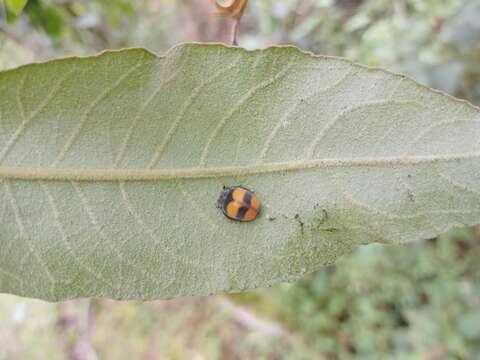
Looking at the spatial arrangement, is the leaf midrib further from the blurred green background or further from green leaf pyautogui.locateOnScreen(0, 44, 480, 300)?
the blurred green background

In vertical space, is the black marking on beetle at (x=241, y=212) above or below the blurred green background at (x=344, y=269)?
below

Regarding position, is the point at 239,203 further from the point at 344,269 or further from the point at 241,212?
the point at 344,269

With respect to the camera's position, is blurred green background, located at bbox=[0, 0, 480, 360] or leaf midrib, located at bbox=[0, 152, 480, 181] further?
blurred green background, located at bbox=[0, 0, 480, 360]

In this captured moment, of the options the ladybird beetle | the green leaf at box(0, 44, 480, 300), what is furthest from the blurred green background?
the ladybird beetle

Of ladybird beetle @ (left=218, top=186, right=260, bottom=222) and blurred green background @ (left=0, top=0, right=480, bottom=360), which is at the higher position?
blurred green background @ (left=0, top=0, right=480, bottom=360)

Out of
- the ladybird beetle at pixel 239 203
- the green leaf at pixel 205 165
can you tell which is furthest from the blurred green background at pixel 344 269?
the ladybird beetle at pixel 239 203

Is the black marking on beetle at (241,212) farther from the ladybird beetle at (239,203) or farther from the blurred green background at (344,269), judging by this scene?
the blurred green background at (344,269)

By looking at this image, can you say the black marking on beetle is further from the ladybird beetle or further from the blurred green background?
→ the blurred green background
